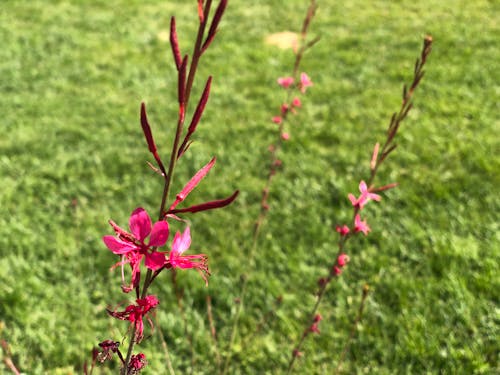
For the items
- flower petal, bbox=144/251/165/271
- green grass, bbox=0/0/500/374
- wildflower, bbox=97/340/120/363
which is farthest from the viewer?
green grass, bbox=0/0/500/374

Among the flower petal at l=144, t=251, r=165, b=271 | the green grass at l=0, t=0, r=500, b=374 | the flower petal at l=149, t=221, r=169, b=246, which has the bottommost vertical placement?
the green grass at l=0, t=0, r=500, b=374

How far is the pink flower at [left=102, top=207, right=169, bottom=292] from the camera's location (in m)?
0.75

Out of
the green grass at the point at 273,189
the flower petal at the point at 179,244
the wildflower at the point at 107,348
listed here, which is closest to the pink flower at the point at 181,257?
the flower petal at the point at 179,244

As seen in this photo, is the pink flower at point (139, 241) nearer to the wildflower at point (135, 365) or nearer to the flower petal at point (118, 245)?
the flower petal at point (118, 245)

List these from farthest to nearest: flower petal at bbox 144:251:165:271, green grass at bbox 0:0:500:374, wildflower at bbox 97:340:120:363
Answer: green grass at bbox 0:0:500:374, wildflower at bbox 97:340:120:363, flower petal at bbox 144:251:165:271

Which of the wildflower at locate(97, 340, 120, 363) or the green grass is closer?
the wildflower at locate(97, 340, 120, 363)

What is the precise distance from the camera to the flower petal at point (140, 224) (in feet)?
2.53

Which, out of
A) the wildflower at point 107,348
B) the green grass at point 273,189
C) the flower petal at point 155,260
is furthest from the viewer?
the green grass at point 273,189

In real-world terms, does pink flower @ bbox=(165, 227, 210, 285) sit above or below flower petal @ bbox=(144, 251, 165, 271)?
below

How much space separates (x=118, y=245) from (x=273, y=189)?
301 centimetres

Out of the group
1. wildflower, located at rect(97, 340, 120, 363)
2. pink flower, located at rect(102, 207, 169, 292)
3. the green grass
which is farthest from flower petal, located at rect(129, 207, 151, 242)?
the green grass

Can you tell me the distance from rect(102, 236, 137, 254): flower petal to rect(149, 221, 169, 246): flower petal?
38 millimetres

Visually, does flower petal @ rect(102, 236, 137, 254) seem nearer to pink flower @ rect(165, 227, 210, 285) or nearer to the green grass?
pink flower @ rect(165, 227, 210, 285)

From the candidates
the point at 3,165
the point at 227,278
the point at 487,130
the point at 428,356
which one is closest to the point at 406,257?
the point at 428,356
